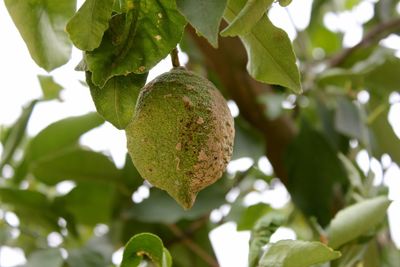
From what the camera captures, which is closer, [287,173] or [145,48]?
[145,48]

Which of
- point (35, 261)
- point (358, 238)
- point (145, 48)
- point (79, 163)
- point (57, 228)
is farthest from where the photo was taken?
point (57, 228)

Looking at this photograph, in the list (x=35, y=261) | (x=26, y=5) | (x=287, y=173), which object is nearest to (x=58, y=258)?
(x=35, y=261)

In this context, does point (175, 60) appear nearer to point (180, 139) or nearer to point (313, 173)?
point (180, 139)

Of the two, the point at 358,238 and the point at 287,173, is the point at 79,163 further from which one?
the point at 358,238

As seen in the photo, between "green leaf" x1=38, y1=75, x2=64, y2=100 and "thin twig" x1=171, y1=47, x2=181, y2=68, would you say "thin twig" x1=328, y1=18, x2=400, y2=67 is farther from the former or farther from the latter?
"thin twig" x1=171, y1=47, x2=181, y2=68

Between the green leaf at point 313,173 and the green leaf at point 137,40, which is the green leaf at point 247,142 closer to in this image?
the green leaf at point 313,173
